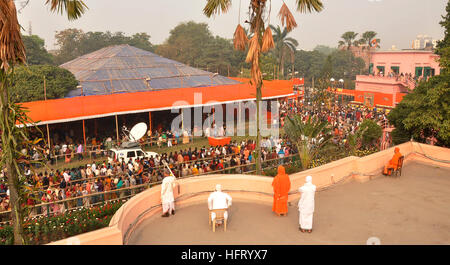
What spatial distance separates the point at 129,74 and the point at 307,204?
24.8 m

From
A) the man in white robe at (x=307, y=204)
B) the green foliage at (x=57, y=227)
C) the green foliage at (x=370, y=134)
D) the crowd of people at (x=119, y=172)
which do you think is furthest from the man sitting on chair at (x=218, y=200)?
the green foliage at (x=370, y=134)

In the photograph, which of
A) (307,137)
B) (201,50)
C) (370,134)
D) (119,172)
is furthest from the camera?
(201,50)

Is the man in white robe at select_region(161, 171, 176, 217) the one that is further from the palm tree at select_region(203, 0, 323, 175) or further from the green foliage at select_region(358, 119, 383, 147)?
the green foliage at select_region(358, 119, 383, 147)

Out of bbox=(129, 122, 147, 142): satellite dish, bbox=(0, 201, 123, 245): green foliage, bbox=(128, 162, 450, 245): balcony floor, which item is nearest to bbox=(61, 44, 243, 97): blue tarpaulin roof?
bbox=(129, 122, 147, 142): satellite dish

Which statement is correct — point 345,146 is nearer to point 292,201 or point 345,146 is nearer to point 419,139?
point 419,139

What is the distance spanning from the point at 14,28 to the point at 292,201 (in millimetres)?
6657

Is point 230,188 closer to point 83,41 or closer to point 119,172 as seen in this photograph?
point 119,172

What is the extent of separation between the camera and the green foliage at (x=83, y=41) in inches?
2594

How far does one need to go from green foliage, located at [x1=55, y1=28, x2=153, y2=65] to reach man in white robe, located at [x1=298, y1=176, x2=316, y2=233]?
64.3 meters

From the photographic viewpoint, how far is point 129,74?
29.8 m

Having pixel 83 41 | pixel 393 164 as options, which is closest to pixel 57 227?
pixel 393 164

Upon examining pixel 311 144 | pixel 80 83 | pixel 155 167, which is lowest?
pixel 155 167
